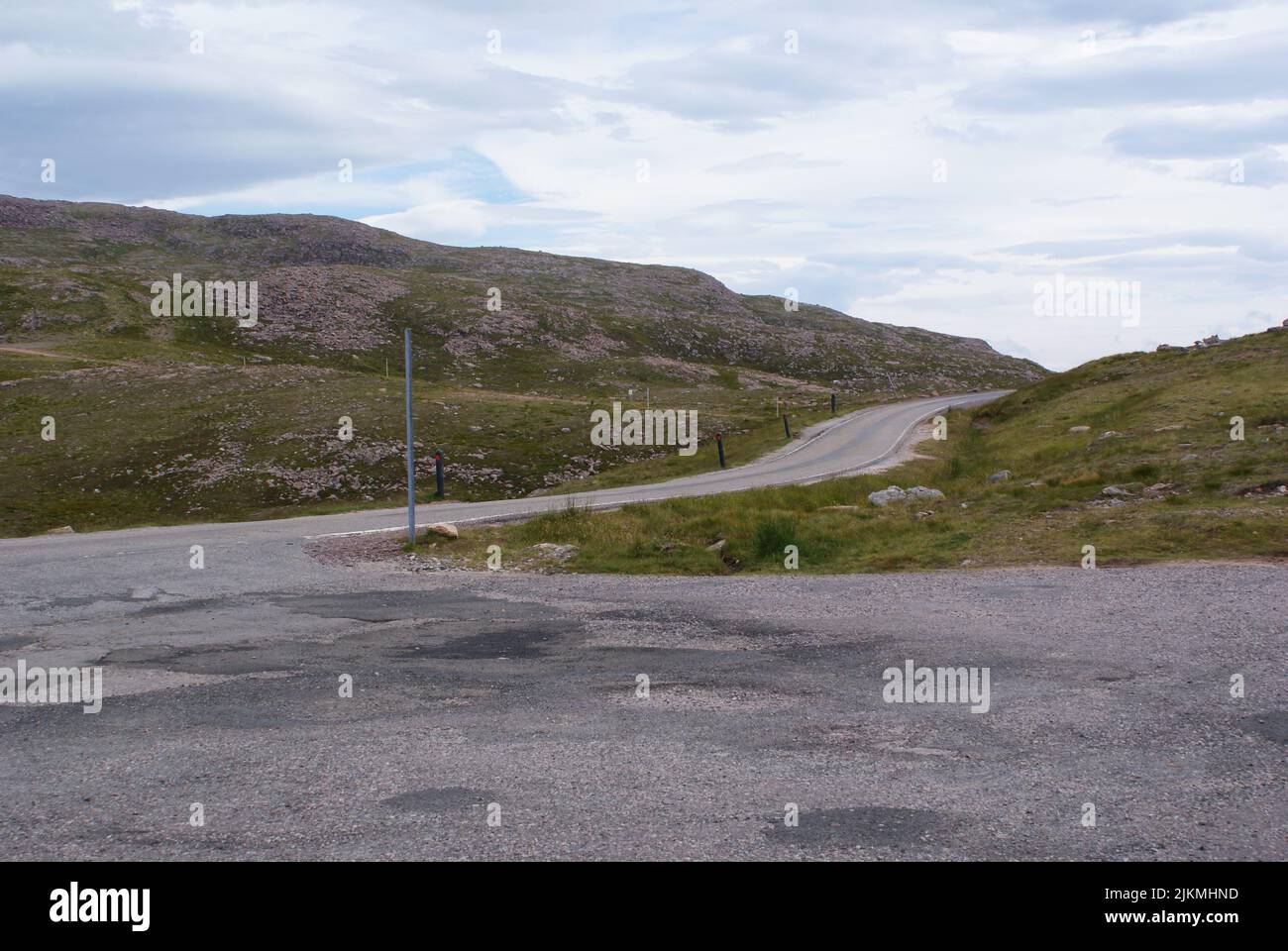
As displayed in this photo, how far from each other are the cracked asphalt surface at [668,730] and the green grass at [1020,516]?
9.03 ft

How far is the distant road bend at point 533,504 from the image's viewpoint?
21.6 metres

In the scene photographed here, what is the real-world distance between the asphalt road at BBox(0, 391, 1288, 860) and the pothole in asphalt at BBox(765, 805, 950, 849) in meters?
0.02

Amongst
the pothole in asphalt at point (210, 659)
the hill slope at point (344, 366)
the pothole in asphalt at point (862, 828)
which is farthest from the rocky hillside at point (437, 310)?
the pothole in asphalt at point (862, 828)

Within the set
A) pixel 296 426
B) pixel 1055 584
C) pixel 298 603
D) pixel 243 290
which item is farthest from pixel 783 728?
pixel 243 290

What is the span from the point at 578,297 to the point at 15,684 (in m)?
125

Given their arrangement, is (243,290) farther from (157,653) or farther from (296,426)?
(157,653)

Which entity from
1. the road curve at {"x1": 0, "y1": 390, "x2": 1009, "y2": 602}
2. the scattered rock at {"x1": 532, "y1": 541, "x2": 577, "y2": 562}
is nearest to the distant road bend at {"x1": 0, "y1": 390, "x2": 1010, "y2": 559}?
the road curve at {"x1": 0, "y1": 390, "x2": 1009, "y2": 602}

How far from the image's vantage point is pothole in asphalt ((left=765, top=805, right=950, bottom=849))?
613 cm

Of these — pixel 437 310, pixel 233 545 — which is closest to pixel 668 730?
pixel 233 545

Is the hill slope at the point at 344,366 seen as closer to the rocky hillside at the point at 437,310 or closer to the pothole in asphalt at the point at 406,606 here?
the rocky hillside at the point at 437,310

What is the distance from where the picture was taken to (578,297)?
13212cm

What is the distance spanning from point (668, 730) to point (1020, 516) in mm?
13191

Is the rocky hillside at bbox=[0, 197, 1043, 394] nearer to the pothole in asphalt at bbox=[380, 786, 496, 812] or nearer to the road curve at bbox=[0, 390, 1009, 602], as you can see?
the road curve at bbox=[0, 390, 1009, 602]

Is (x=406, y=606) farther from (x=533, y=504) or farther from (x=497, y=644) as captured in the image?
(x=533, y=504)
